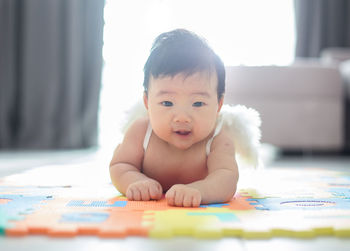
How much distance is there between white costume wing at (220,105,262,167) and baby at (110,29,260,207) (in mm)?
122

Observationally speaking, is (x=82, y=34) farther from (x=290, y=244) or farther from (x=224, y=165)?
(x=290, y=244)

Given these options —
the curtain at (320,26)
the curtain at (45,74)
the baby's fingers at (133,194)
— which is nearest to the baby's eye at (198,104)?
the baby's fingers at (133,194)

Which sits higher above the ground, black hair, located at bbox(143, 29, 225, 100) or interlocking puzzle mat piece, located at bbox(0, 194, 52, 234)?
black hair, located at bbox(143, 29, 225, 100)

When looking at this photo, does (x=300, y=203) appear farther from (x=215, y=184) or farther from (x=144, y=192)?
(x=144, y=192)

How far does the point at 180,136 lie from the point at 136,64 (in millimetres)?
2184

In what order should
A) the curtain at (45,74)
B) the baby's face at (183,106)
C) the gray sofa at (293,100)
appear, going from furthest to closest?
the curtain at (45,74), the gray sofa at (293,100), the baby's face at (183,106)

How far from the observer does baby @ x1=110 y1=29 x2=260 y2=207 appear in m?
0.98

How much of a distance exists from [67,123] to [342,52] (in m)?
2.03

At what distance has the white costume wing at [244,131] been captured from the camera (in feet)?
4.06

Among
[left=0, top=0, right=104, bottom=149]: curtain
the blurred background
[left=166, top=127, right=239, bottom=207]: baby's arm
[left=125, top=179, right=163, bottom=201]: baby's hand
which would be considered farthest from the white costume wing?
[left=0, top=0, right=104, bottom=149]: curtain

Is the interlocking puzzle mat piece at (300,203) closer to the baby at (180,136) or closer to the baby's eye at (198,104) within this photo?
the baby at (180,136)

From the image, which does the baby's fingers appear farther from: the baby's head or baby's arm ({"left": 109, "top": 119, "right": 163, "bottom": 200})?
the baby's head

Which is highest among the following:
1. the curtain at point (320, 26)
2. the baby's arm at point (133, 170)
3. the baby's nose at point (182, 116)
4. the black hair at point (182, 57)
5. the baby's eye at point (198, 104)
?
the curtain at point (320, 26)

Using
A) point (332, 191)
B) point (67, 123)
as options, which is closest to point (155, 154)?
point (332, 191)
